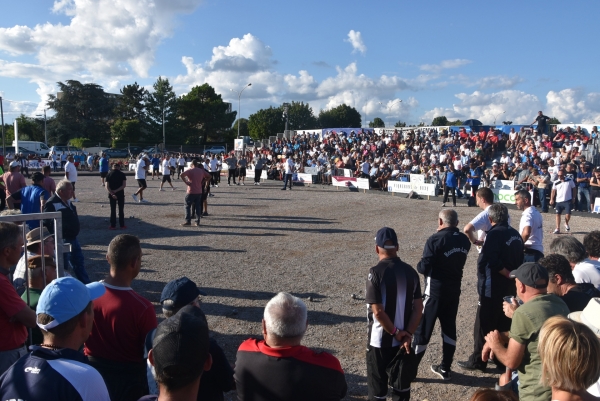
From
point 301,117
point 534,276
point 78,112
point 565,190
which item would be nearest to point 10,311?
point 534,276

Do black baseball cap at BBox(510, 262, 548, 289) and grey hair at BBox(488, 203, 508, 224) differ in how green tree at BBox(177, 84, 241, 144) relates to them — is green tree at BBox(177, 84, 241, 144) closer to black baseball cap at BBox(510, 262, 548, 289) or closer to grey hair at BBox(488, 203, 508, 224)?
grey hair at BBox(488, 203, 508, 224)

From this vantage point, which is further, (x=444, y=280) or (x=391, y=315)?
(x=444, y=280)

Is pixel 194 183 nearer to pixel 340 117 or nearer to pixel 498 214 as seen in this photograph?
pixel 498 214

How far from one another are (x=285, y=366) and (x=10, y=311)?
2.02 m

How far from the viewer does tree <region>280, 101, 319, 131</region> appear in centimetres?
9264

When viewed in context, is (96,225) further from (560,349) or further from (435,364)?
(560,349)

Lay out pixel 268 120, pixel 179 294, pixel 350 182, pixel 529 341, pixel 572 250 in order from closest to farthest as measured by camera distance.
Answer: pixel 179 294
pixel 529 341
pixel 572 250
pixel 350 182
pixel 268 120

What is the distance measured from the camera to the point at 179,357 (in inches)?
73.5

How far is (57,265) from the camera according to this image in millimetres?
3811

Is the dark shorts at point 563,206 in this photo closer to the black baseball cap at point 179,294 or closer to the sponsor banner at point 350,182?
the sponsor banner at point 350,182

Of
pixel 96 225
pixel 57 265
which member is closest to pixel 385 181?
pixel 96 225

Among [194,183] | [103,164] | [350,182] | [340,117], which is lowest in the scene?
[350,182]

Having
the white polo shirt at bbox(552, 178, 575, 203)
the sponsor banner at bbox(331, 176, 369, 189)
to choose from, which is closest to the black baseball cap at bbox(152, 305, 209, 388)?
the white polo shirt at bbox(552, 178, 575, 203)

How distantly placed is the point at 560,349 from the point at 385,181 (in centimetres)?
2334
